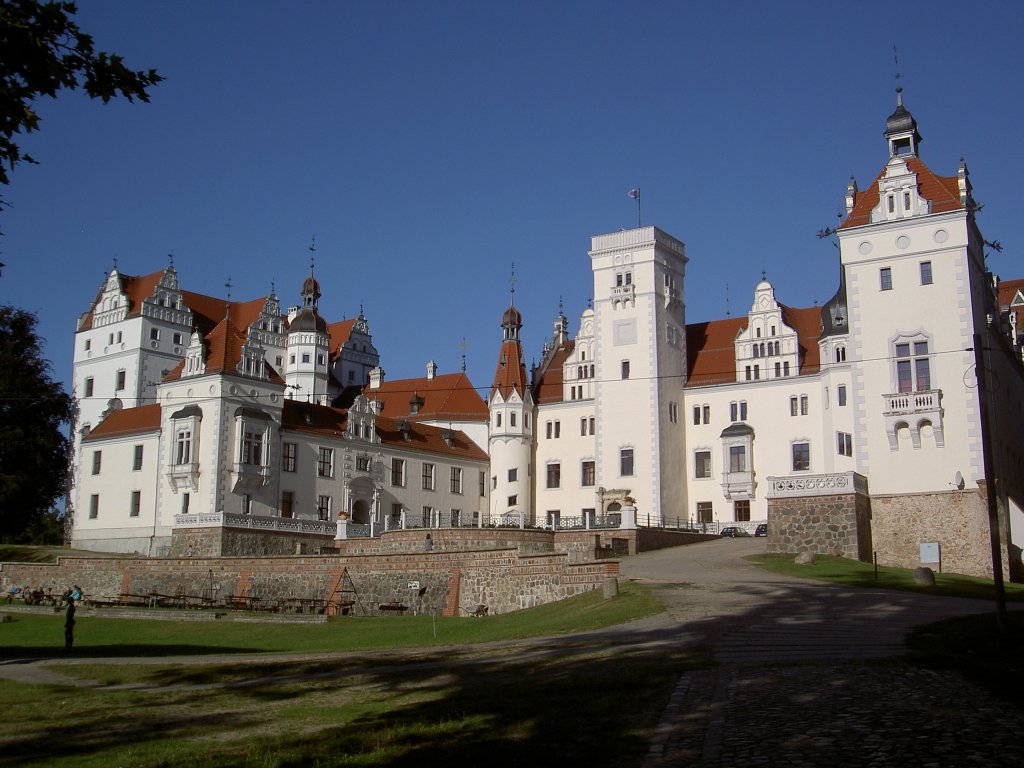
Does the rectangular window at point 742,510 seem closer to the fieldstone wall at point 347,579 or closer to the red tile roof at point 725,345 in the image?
the red tile roof at point 725,345

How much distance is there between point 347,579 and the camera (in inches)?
1642

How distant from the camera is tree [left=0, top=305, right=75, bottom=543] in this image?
65.0 meters

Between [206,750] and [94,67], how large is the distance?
26.8ft

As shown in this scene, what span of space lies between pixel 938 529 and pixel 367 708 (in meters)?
35.2

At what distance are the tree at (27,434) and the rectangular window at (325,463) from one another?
17.6 m

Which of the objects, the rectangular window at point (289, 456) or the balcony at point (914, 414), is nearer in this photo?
the balcony at point (914, 414)

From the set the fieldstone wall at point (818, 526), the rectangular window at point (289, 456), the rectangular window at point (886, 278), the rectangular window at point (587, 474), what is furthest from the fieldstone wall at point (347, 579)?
the rectangular window at point (587, 474)

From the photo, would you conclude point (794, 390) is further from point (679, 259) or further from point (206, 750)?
point (206, 750)

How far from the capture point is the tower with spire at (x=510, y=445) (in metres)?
68.3

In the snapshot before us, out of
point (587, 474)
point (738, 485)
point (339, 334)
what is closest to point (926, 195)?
point (738, 485)

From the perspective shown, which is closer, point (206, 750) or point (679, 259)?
point (206, 750)

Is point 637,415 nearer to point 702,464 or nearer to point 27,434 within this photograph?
point 702,464

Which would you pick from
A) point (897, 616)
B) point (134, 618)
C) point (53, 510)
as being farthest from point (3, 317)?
point (897, 616)

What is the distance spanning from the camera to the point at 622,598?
2753 cm
